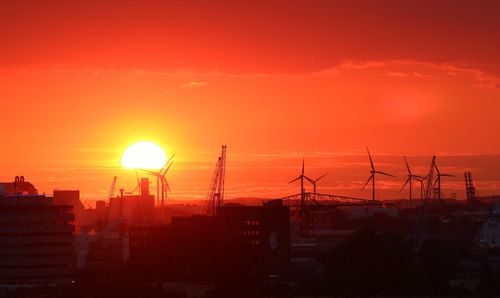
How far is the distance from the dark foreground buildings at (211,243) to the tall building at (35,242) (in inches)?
374

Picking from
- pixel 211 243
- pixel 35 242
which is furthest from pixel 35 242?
pixel 211 243

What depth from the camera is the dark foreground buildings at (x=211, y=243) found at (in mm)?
142750

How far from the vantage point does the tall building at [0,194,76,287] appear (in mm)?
149375

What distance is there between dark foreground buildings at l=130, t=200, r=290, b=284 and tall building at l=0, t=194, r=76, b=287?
951 centimetres

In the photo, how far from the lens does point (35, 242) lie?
492ft

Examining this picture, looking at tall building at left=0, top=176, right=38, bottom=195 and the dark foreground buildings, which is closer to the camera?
the dark foreground buildings

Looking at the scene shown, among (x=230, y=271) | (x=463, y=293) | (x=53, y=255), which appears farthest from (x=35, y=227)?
(x=463, y=293)

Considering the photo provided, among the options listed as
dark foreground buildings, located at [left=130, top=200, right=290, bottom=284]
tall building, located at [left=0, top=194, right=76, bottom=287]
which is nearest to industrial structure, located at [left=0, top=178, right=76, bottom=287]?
tall building, located at [left=0, top=194, right=76, bottom=287]

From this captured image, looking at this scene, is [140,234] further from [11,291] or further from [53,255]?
[11,291]

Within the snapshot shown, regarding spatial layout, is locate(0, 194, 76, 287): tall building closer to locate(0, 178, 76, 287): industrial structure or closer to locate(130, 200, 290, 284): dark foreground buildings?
locate(0, 178, 76, 287): industrial structure

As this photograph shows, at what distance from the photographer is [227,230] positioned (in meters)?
168

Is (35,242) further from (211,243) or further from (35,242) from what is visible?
(211,243)

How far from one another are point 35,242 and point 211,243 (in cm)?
2046

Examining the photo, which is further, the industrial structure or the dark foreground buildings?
the industrial structure
